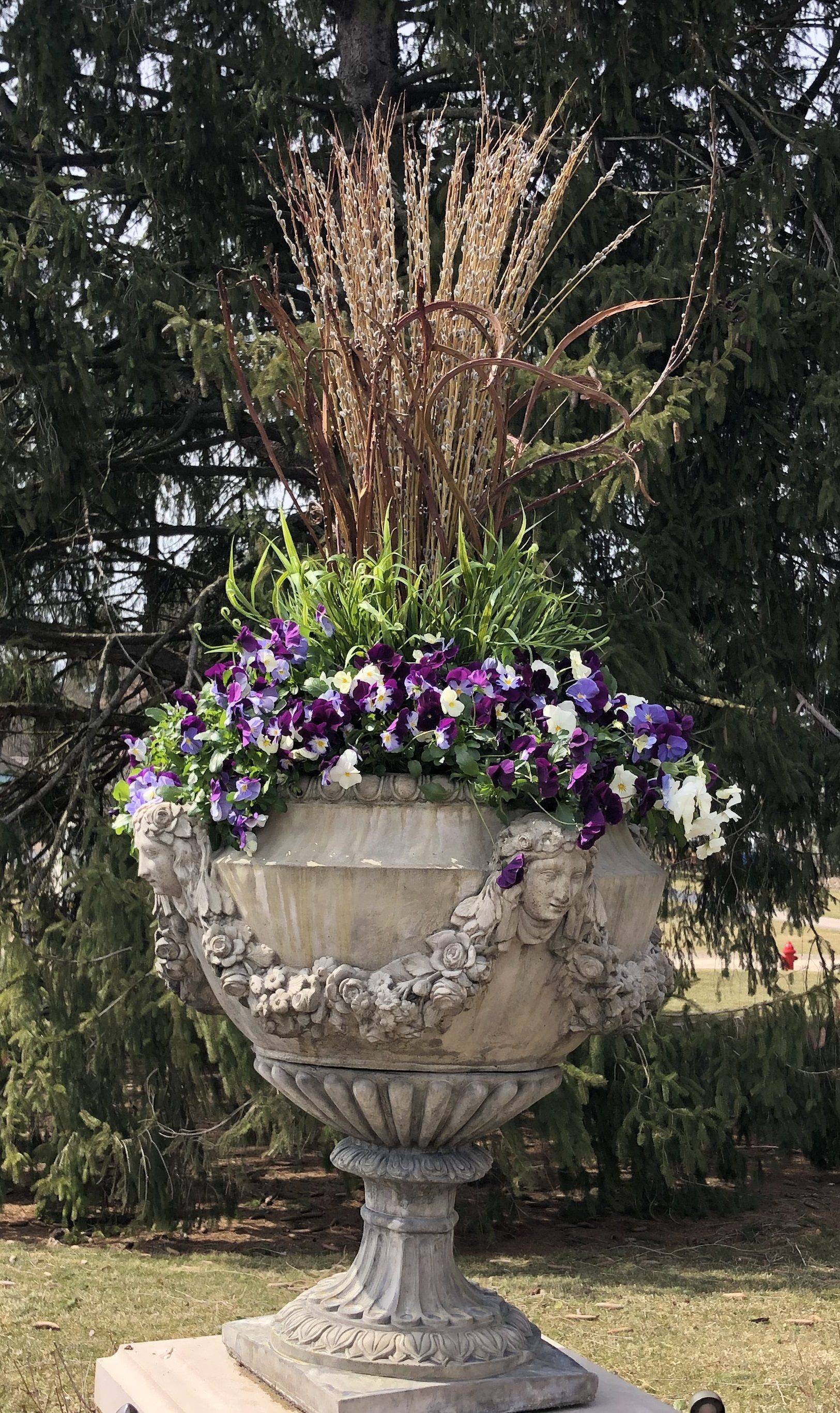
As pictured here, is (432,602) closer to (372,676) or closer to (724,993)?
(372,676)

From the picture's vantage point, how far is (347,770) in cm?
213

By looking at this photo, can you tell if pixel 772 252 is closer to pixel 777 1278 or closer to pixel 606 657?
pixel 606 657

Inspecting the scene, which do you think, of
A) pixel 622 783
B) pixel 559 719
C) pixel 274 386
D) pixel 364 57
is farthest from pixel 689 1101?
pixel 364 57

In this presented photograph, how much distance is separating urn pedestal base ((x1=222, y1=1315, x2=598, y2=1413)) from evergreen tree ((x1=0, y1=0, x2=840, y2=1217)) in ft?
8.06

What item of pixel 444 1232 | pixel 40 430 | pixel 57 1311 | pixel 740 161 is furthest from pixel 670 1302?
pixel 740 161

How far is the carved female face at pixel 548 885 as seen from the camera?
206cm

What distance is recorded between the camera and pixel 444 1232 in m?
2.38

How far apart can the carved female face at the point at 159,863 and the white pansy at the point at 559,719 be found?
→ 67 cm

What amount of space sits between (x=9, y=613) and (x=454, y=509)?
12.2 ft

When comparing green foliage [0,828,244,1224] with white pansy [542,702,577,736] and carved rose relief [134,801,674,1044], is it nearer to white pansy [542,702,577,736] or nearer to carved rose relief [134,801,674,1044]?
carved rose relief [134,801,674,1044]

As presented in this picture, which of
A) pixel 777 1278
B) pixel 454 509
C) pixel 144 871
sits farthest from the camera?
pixel 777 1278

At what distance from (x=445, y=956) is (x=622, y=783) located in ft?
1.35

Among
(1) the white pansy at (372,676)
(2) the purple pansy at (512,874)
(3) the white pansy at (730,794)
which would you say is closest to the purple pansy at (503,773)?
(2) the purple pansy at (512,874)

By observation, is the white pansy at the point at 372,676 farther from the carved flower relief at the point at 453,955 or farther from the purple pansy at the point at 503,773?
the carved flower relief at the point at 453,955
